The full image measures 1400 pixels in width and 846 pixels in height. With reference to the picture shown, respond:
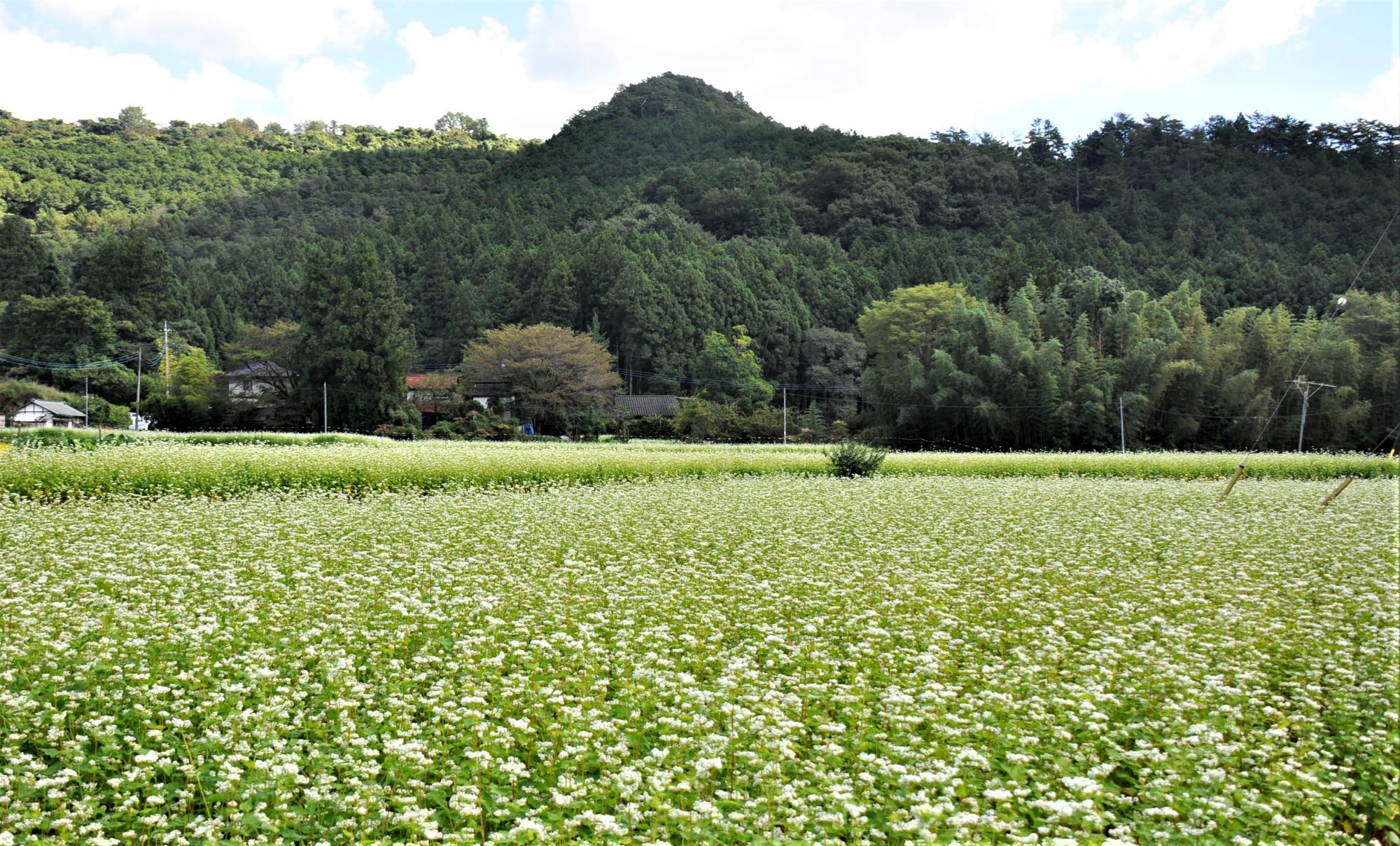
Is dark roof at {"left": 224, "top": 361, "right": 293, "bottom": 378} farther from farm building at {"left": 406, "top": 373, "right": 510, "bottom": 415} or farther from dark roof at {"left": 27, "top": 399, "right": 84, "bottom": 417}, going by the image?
dark roof at {"left": 27, "top": 399, "right": 84, "bottom": 417}

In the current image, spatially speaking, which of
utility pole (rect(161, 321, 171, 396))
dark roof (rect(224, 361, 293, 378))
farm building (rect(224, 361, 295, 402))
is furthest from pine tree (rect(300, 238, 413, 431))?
utility pole (rect(161, 321, 171, 396))

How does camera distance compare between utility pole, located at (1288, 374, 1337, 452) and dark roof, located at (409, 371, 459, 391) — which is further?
dark roof, located at (409, 371, 459, 391)

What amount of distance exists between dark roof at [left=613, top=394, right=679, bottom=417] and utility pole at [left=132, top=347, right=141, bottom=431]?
23525 millimetres

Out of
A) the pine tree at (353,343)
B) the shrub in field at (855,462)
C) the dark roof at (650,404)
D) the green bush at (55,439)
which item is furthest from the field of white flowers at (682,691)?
the dark roof at (650,404)

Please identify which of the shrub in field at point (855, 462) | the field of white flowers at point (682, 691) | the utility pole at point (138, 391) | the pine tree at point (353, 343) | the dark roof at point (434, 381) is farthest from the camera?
the dark roof at point (434, 381)

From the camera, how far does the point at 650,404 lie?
2269 inches

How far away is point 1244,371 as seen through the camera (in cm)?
3519

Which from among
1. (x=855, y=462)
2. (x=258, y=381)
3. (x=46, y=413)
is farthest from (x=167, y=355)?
(x=855, y=462)

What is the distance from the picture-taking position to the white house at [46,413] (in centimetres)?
4809

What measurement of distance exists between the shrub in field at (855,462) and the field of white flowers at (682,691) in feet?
36.3

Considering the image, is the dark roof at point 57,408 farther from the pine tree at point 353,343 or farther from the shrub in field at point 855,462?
the shrub in field at point 855,462

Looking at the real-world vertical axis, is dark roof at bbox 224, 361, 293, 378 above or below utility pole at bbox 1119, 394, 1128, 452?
above

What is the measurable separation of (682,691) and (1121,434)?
33.6 metres

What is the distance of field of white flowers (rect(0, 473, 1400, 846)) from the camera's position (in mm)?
3590
